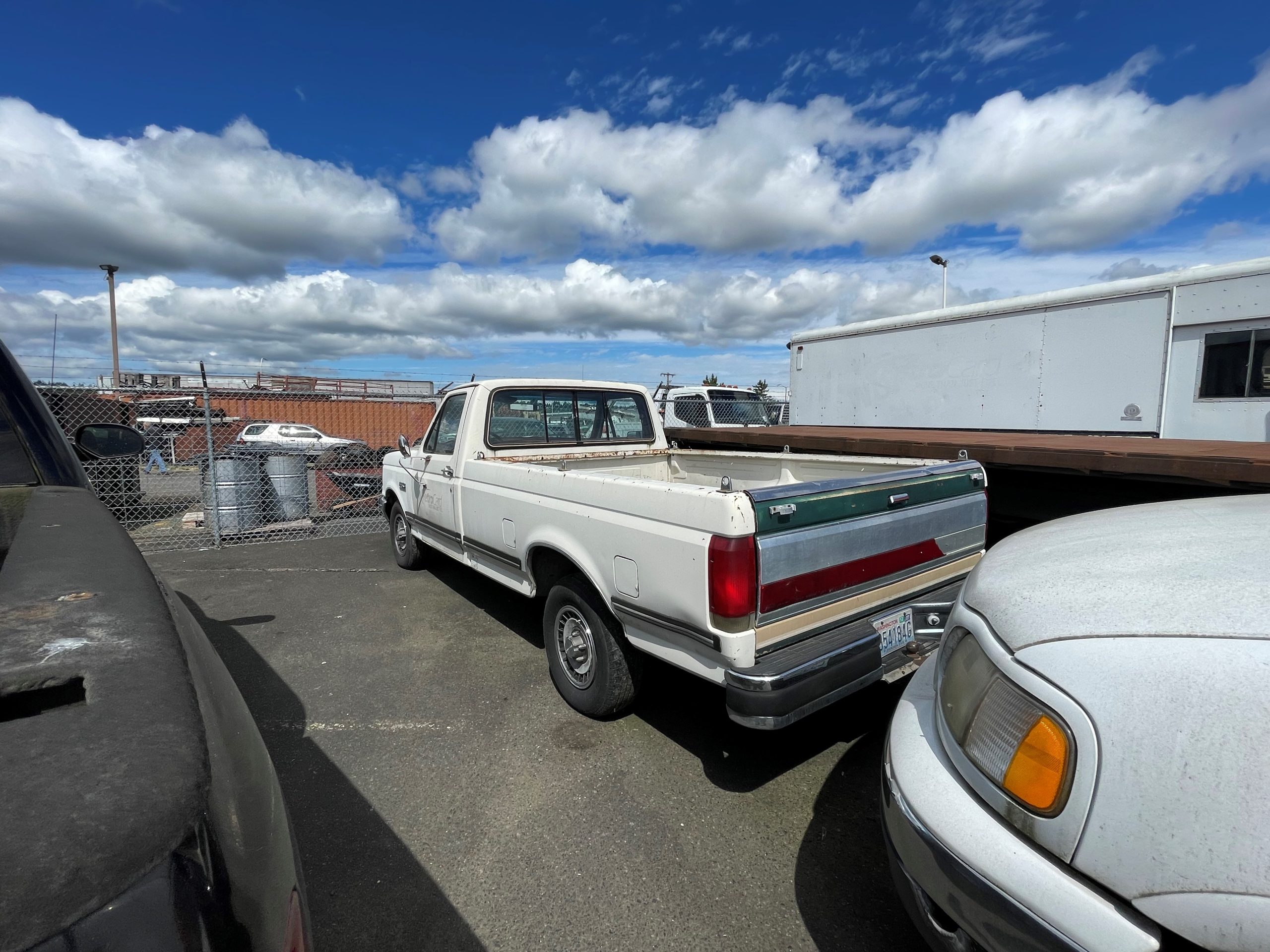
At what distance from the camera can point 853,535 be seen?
2879 mm

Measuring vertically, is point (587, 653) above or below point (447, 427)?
below

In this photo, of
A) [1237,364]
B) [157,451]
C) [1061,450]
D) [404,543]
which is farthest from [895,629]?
[157,451]

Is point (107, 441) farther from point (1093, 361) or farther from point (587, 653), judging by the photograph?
point (1093, 361)

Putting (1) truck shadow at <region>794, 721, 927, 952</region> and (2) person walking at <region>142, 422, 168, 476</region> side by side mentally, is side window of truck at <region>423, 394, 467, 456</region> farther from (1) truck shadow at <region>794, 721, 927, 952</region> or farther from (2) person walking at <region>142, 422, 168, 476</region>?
(2) person walking at <region>142, 422, 168, 476</region>

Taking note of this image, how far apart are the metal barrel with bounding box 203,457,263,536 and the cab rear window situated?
5244 mm

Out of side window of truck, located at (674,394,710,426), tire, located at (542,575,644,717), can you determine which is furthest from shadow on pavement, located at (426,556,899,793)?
side window of truck, located at (674,394,710,426)

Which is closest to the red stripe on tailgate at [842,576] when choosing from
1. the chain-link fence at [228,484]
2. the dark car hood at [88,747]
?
the dark car hood at [88,747]

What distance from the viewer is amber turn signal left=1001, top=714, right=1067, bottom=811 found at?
1.37 meters

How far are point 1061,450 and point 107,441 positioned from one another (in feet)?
18.8

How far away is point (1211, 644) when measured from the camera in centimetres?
126

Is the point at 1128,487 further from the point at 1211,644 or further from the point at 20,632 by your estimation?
the point at 20,632

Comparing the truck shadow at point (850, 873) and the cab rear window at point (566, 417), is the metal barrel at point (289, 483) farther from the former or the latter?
the truck shadow at point (850, 873)

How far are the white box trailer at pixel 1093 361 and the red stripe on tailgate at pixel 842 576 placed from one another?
15.8ft

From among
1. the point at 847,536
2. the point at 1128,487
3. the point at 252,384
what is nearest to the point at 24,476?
the point at 847,536
